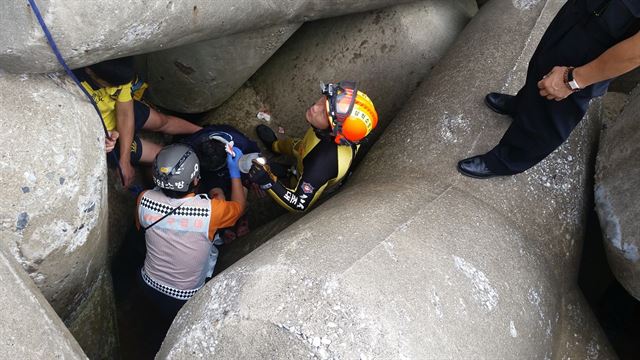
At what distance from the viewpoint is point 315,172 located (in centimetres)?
260

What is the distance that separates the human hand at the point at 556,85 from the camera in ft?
6.51

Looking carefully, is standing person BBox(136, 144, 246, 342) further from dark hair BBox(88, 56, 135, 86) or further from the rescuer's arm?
the rescuer's arm

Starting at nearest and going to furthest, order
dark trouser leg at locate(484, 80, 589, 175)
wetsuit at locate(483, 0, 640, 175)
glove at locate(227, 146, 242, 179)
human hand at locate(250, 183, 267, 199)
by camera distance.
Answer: wetsuit at locate(483, 0, 640, 175)
dark trouser leg at locate(484, 80, 589, 175)
glove at locate(227, 146, 242, 179)
human hand at locate(250, 183, 267, 199)

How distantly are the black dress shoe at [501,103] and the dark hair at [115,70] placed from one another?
169 centimetres

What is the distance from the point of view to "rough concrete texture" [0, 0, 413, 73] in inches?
64.7

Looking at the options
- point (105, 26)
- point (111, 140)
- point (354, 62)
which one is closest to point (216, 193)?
point (111, 140)

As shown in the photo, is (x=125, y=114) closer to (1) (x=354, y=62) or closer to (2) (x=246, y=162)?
(2) (x=246, y=162)

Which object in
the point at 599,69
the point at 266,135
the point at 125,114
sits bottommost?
the point at 266,135

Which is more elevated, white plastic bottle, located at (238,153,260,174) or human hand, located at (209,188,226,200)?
white plastic bottle, located at (238,153,260,174)

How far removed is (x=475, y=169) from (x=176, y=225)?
1.35m

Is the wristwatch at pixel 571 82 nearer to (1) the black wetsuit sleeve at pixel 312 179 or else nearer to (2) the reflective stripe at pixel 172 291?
(1) the black wetsuit sleeve at pixel 312 179

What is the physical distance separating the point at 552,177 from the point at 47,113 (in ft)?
6.76

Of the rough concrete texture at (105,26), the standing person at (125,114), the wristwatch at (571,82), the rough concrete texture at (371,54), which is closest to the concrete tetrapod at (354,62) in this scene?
the rough concrete texture at (371,54)

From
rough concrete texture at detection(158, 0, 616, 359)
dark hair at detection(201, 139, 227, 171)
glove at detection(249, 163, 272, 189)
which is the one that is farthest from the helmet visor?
dark hair at detection(201, 139, 227, 171)
